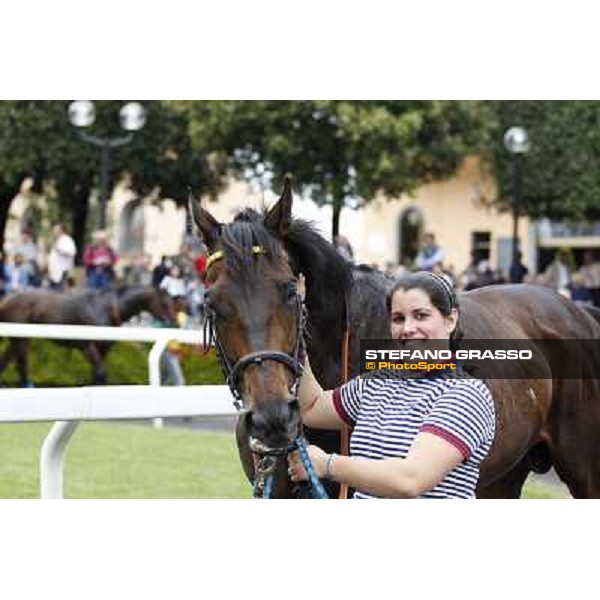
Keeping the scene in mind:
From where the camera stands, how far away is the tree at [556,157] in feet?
105

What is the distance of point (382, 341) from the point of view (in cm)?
470

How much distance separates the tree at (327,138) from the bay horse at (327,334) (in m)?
20.2

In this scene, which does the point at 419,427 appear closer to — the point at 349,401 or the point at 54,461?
the point at 349,401

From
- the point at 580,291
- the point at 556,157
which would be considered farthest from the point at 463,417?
the point at 556,157

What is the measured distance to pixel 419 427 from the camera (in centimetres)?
337

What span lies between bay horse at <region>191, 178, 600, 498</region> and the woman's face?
1.11ft

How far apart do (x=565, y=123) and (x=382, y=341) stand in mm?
28800

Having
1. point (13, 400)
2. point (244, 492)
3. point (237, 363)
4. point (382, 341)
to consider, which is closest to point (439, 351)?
point (237, 363)

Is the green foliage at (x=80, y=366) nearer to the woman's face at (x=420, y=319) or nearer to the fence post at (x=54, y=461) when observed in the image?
the fence post at (x=54, y=461)

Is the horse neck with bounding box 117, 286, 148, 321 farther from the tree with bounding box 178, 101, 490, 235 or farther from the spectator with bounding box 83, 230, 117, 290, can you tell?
the tree with bounding box 178, 101, 490, 235

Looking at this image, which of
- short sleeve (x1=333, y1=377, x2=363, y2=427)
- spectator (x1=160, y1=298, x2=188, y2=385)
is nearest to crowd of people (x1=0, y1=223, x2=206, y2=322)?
spectator (x1=160, y1=298, x2=188, y2=385)

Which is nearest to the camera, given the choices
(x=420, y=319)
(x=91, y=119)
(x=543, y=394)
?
(x=420, y=319)

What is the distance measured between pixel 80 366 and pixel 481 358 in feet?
39.5

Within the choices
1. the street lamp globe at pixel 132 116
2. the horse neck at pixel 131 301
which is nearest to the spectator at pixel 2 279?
the horse neck at pixel 131 301
